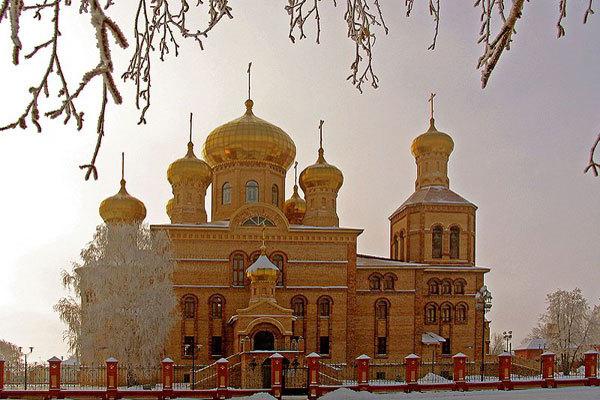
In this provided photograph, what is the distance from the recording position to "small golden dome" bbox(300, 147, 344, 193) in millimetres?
35219

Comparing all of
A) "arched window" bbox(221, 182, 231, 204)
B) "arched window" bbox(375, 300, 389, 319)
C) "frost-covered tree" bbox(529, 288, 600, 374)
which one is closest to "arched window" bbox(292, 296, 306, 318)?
"arched window" bbox(375, 300, 389, 319)

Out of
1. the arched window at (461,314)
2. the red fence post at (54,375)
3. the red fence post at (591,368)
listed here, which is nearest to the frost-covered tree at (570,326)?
the arched window at (461,314)

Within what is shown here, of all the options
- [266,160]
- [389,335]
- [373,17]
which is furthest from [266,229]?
[373,17]

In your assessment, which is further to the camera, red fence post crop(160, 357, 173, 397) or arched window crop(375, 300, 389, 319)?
arched window crop(375, 300, 389, 319)

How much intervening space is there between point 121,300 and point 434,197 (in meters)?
14.7

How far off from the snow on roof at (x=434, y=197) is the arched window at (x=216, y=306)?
370 inches

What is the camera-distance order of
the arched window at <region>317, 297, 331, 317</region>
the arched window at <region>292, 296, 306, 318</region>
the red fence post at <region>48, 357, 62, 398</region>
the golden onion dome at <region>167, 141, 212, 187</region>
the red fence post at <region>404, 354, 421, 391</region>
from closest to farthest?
the red fence post at <region>48, 357, 62, 398</region>, the red fence post at <region>404, 354, 421, 391</region>, the arched window at <region>292, 296, 306, 318</region>, the arched window at <region>317, 297, 331, 317</region>, the golden onion dome at <region>167, 141, 212, 187</region>

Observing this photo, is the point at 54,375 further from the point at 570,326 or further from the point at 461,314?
the point at 570,326

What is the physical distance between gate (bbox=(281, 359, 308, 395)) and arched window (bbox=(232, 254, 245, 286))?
19.6ft

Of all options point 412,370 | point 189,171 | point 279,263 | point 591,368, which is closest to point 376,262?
point 279,263

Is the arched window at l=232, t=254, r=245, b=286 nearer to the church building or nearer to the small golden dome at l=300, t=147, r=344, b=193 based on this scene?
Answer: the church building

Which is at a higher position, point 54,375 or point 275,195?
point 275,195

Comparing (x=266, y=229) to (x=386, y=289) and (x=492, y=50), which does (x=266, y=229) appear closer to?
(x=386, y=289)

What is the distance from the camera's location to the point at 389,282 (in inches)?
1344
